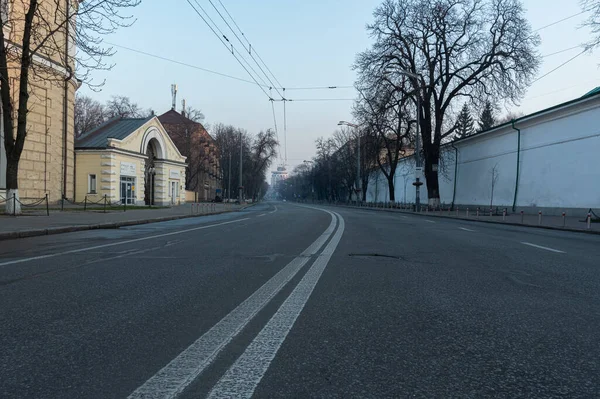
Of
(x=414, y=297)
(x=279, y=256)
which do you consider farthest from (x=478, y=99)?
(x=414, y=297)

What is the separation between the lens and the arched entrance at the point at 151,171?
4731cm

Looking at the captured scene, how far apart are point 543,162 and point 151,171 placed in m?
35.6

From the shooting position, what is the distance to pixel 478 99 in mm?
38188

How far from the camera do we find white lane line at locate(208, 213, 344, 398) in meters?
2.87

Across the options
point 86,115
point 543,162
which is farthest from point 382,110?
point 86,115

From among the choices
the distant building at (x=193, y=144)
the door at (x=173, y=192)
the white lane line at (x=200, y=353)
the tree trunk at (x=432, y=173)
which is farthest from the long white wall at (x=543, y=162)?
the distant building at (x=193, y=144)

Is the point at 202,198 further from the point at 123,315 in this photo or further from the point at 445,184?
the point at 123,315

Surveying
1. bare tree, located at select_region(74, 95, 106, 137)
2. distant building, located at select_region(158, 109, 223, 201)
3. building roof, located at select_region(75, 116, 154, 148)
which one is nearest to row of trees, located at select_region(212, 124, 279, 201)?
distant building, located at select_region(158, 109, 223, 201)

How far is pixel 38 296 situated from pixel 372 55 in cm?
3730

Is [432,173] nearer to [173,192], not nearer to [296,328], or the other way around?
[173,192]

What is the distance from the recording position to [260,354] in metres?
3.50

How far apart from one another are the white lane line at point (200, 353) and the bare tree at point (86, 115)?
7445cm

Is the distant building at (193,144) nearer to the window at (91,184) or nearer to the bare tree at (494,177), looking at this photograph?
the window at (91,184)

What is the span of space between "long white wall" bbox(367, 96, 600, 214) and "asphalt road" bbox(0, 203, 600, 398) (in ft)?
77.8
